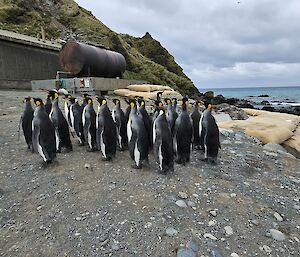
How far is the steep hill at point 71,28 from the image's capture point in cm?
2812

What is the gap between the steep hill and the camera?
2812 centimetres

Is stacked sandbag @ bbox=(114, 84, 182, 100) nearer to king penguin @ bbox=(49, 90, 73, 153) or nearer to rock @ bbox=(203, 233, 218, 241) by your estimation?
king penguin @ bbox=(49, 90, 73, 153)

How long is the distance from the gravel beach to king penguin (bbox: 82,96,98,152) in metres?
0.26

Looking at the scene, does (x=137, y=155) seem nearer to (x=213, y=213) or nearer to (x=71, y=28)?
(x=213, y=213)

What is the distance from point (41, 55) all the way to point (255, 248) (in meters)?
18.0

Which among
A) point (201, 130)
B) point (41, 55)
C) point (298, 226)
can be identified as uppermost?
point (41, 55)

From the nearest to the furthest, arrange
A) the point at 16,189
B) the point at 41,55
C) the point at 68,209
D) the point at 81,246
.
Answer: the point at 81,246, the point at 68,209, the point at 16,189, the point at 41,55

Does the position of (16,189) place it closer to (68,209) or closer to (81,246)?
(68,209)

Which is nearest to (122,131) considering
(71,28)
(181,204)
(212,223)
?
(181,204)

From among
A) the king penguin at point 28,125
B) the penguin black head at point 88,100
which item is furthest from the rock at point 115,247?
the penguin black head at point 88,100

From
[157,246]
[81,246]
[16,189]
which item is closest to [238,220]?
[157,246]

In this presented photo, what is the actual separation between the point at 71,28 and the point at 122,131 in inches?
1221

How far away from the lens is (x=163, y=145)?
4.99 m

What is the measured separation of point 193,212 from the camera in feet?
12.5
